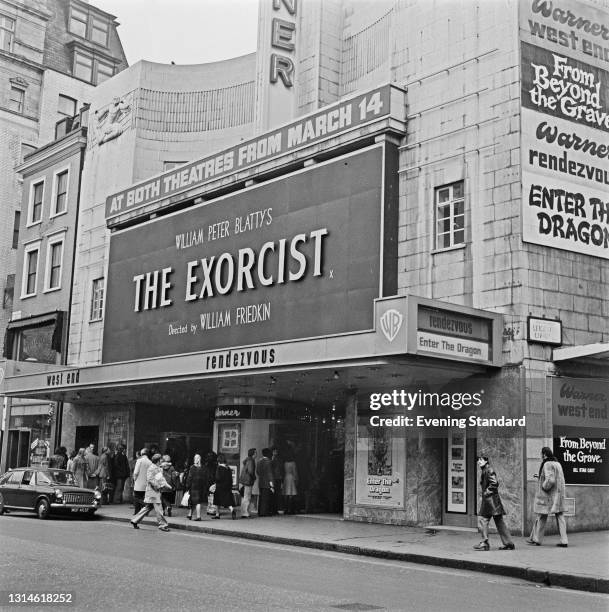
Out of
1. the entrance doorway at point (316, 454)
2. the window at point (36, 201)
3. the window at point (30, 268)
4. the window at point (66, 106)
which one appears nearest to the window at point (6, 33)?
the window at point (66, 106)

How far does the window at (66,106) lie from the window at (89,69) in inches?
83.4

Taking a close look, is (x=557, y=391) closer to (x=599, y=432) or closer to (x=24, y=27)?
(x=599, y=432)

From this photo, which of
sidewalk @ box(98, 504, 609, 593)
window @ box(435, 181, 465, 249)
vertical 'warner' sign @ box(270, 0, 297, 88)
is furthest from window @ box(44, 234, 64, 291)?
window @ box(435, 181, 465, 249)

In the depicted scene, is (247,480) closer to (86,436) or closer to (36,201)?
(86,436)

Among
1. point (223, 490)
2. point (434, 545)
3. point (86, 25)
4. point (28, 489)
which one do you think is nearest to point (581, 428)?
point (434, 545)

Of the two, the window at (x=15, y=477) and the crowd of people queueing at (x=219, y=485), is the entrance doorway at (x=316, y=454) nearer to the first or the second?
the crowd of people queueing at (x=219, y=485)

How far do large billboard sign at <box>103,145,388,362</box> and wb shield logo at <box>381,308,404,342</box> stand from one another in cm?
272

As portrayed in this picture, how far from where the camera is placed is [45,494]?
843 inches

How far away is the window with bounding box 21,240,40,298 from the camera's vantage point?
3628 cm

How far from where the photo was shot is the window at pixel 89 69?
49947 mm

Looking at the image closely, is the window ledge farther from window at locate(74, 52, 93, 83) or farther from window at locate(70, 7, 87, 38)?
window at locate(70, 7, 87, 38)

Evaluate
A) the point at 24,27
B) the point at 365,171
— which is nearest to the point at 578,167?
the point at 365,171

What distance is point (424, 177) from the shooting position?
20203mm

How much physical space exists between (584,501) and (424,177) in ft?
25.9
